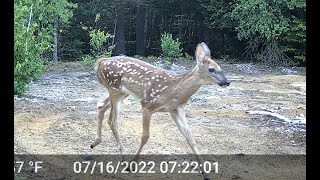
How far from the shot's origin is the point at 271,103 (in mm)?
10828

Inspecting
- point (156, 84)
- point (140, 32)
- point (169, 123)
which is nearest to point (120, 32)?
point (140, 32)

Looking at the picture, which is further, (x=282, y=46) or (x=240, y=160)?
(x=282, y=46)

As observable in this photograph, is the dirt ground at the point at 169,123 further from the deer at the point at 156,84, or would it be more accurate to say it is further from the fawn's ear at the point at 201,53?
the fawn's ear at the point at 201,53

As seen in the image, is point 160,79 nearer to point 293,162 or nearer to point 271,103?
point 293,162

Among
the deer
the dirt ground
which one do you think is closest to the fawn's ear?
the deer

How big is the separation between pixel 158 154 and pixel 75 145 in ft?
3.66

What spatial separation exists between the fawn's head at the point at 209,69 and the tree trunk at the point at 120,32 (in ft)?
57.8

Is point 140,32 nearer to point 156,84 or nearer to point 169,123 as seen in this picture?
point 169,123

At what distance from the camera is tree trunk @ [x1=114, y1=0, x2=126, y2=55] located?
22.9 metres

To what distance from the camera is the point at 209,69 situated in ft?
17.1

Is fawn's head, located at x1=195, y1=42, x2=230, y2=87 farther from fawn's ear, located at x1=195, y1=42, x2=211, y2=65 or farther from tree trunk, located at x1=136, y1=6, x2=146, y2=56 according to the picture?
tree trunk, located at x1=136, y1=6, x2=146, y2=56

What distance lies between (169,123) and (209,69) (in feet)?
10.3

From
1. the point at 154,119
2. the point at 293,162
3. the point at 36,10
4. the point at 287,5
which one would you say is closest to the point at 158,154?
the point at 293,162

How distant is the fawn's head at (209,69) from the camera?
16.9 feet
